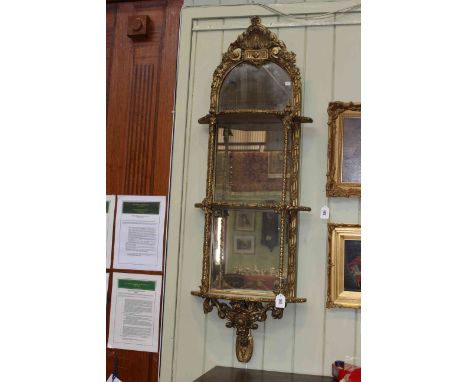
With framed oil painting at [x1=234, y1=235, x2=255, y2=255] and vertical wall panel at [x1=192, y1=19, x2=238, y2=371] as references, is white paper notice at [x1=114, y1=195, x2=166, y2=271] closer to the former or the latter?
vertical wall panel at [x1=192, y1=19, x2=238, y2=371]

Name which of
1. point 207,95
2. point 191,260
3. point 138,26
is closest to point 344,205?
point 191,260

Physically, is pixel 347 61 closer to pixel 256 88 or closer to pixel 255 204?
pixel 256 88

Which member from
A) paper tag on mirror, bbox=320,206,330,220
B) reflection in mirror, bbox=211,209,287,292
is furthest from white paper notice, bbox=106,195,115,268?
paper tag on mirror, bbox=320,206,330,220

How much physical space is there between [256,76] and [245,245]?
2.89 feet

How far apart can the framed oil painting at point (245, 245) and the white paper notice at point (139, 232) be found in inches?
17.9

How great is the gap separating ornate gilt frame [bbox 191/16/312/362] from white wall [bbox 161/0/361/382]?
9 centimetres

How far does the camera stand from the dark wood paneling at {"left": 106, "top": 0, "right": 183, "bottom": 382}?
8.73 ft

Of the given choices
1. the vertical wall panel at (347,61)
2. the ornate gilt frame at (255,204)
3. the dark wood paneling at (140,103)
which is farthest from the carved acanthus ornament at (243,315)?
the vertical wall panel at (347,61)

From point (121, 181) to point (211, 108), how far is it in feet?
2.26

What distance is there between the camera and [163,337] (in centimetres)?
255

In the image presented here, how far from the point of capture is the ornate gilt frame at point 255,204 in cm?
235
